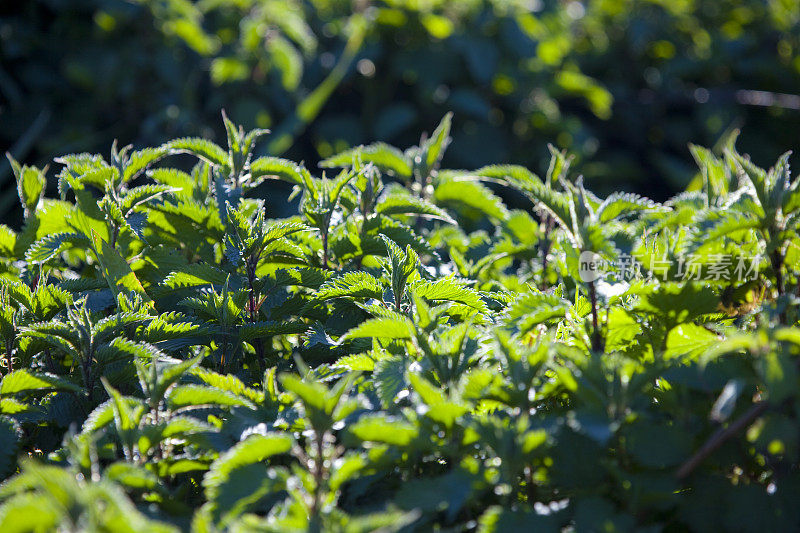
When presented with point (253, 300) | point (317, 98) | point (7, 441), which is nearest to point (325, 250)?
point (253, 300)

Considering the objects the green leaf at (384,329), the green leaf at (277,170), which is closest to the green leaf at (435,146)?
the green leaf at (277,170)

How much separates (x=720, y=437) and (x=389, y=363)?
1.56 feet

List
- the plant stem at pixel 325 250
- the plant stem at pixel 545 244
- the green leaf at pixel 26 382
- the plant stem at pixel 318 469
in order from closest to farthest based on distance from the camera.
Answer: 1. the plant stem at pixel 318 469
2. the green leaf at pixel 26 382
3. the plant stem at pixel 325 250
4. the plant stem at pixel 545 244

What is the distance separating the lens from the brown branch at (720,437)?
99cm

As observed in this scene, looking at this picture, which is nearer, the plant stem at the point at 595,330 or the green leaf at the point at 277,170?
the plant stem at the point at 595,330

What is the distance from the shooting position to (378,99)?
Answer: 4.80 metres

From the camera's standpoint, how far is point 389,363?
1151 mm

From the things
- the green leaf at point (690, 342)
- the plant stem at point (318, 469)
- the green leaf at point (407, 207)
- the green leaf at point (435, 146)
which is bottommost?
the green leaf at point (690, 342)

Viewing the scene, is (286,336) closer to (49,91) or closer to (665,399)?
(665,399)

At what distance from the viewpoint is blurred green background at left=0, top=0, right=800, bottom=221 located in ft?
14.5

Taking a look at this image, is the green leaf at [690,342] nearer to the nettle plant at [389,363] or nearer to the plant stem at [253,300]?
the nettle plant at [389,363]

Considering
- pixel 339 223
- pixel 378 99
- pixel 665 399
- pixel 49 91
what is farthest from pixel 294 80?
pixel 665 399

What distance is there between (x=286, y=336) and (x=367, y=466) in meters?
0.60

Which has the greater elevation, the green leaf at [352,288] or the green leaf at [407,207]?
the green leaf at [407,207]
